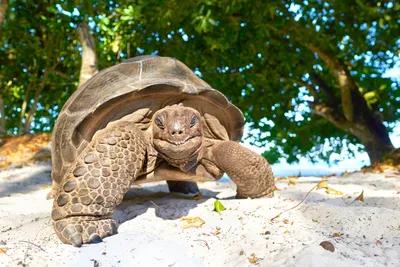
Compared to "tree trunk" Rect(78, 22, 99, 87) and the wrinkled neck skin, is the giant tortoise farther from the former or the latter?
"tree trunk" Rect(78, 22, 99, 87)

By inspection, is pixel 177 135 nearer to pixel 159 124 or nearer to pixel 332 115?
pixel 159 124

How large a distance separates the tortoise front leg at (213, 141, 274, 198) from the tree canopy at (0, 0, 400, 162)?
8.64 ft

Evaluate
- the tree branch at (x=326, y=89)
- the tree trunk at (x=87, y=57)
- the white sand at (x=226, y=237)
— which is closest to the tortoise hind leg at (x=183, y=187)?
the white sand at (x=226, y=237)

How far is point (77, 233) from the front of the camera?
6.73 ft

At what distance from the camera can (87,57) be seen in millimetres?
6477

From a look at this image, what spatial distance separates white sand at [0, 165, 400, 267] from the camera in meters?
1.78

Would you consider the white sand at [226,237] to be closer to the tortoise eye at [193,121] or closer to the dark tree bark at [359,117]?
the tortoise eye at [193,121]

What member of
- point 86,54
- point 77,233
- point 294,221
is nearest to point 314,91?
point 86,54

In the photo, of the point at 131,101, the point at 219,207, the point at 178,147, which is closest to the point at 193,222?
the point at 219,207

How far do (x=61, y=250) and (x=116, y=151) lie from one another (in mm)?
651

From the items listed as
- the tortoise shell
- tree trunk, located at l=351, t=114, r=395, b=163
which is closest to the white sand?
the tortoise shell

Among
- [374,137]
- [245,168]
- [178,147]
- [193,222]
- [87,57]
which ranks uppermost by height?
[87,57]

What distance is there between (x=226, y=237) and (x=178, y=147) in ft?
2.15

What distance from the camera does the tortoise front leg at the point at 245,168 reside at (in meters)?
2.84
